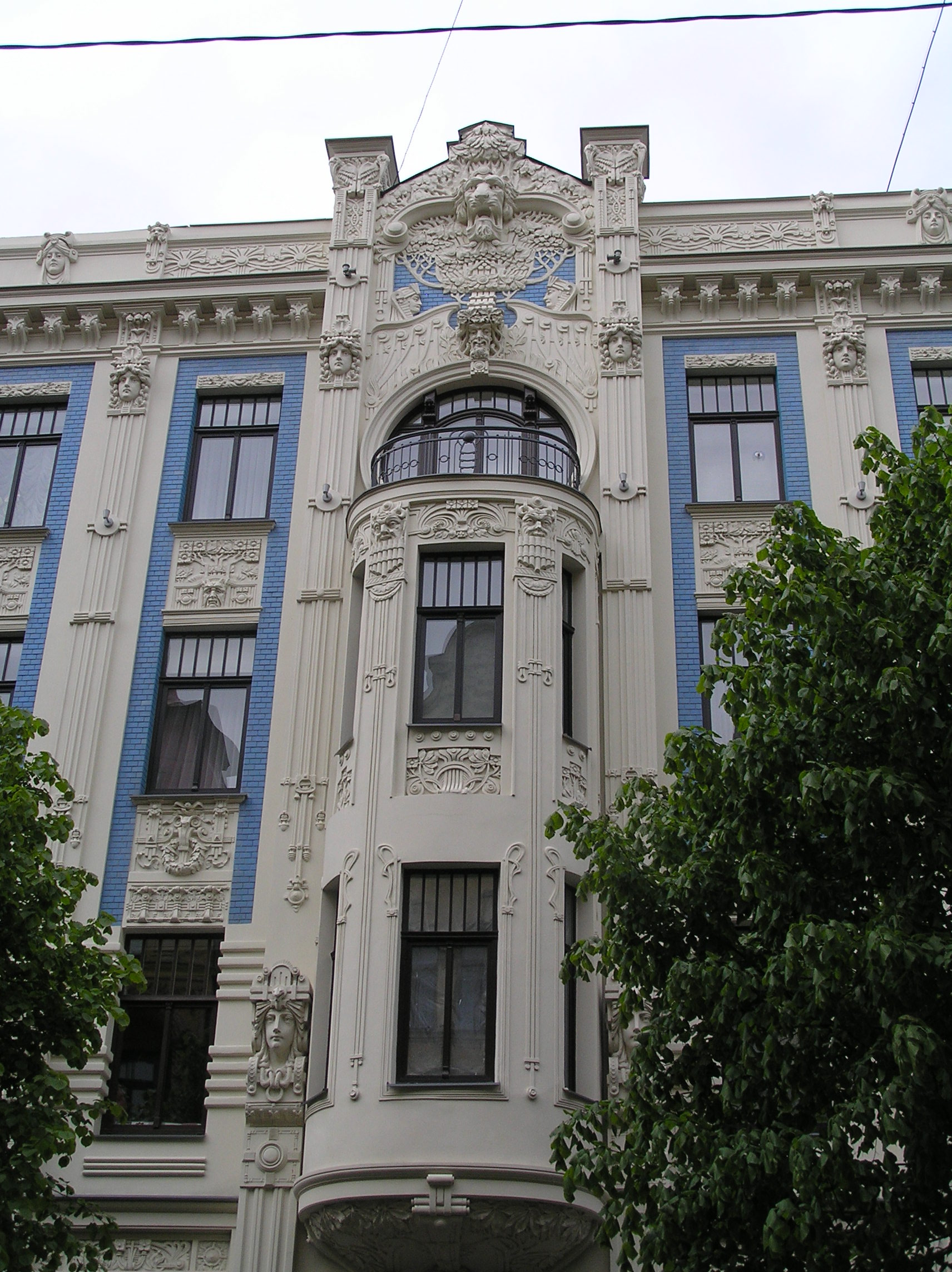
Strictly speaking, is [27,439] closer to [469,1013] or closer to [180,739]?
[180,739]

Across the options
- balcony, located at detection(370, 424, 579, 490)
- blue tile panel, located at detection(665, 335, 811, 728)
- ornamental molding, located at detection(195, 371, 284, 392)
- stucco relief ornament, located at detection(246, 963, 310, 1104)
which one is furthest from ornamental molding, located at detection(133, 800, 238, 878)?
ornamental molding, located at detection(195, 371, 284, 392)

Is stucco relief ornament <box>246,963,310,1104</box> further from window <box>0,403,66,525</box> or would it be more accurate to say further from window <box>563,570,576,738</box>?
window <box>0,403,66,525</box>

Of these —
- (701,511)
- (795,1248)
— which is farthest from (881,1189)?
(701,511)

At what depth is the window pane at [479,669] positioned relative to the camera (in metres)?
17.4

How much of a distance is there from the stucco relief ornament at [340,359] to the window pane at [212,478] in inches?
73.0

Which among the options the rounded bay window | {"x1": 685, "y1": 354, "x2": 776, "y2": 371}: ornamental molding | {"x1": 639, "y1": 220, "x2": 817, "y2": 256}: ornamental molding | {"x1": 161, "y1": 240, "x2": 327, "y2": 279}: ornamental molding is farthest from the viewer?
{"x1": 161, "y1": 240, "x2": 327, "y2": 279}: ornamental molding

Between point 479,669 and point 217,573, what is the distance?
478 cm

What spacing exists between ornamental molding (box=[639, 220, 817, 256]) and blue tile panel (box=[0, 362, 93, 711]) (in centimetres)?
949

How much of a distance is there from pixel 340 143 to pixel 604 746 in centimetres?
1199

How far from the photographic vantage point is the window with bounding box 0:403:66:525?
21.5m

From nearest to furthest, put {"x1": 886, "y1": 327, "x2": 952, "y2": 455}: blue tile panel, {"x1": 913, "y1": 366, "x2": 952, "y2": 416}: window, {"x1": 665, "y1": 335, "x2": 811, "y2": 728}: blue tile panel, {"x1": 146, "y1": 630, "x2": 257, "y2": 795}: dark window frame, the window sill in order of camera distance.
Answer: {"x1": 146, "y1": 630, "x2": 257, "y2": 795}: dark window frame < {"x1": 665, "y1": 335, "x2": 811, "y2": 728}: blue tile panel < the window sill < {"x1": 886, "y1": 327, "x2": 952, "y2": 455}: blue tile panel < {"x1": 913, "y1": 366, "x2": 952, "y2": 416}: window

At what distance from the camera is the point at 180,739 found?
1914 centimetres

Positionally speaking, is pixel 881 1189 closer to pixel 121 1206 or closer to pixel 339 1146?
pixel 339 1146

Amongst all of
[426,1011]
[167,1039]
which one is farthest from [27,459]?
[426,1011]
